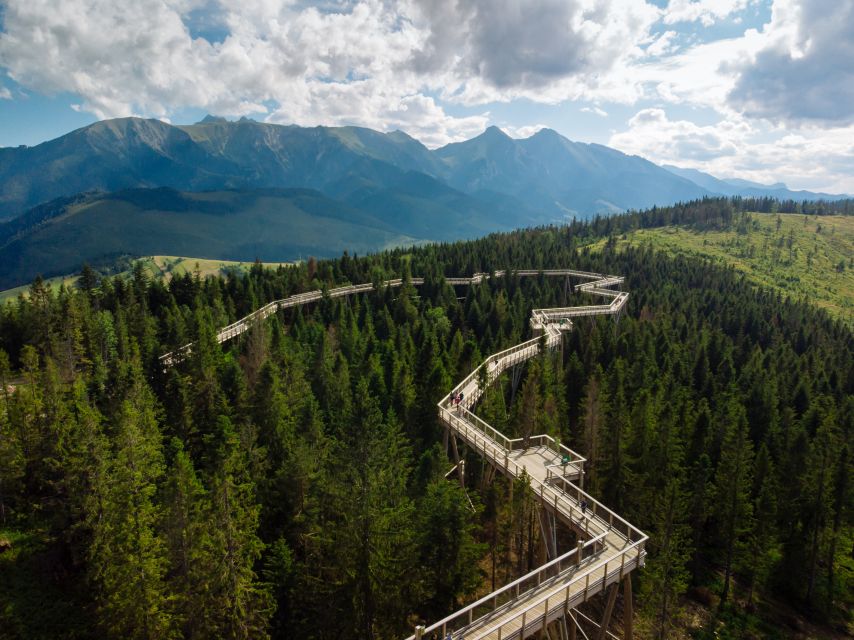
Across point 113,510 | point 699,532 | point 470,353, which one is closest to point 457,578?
point 113,510

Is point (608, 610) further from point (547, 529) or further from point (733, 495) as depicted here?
point (733, 495)

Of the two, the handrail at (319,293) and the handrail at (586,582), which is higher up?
the handrail at (319,293)

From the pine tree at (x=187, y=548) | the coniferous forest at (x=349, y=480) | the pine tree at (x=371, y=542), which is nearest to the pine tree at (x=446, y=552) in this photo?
the coniferous forest at (x=349, y=480)

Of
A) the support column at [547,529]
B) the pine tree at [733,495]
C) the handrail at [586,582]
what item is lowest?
the pine tree at [733,495]

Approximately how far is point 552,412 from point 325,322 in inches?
2489

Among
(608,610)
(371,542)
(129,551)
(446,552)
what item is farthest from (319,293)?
(608,610)

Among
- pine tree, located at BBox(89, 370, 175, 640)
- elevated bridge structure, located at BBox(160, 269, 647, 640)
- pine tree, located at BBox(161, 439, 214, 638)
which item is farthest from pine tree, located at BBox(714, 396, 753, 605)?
pine tree, located at BBox(89, 370, 175, 640)

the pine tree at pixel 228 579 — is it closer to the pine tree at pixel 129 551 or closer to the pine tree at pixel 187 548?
the pine tree at pixel 187 548

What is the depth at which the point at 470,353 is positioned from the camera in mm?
73000

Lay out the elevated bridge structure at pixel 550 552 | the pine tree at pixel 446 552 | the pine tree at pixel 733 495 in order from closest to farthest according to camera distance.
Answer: the elevated bridge structure at pixel 550 552 → the pine tree at pixel 446 552 → the pine tree at pixel 733 495

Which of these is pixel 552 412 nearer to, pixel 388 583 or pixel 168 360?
pixel 388 583

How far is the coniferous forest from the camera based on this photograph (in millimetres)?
30828

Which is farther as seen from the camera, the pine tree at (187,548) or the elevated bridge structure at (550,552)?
the pine tree at (187,548)

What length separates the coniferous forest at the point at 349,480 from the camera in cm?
3083
